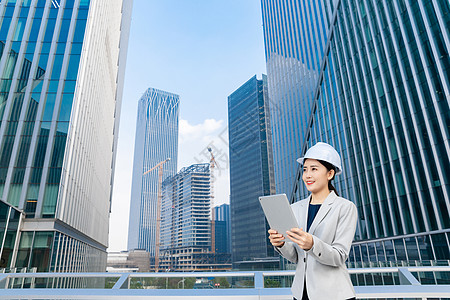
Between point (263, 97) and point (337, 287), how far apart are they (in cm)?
13765

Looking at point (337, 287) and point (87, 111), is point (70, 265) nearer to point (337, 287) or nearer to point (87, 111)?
point (87, 111)

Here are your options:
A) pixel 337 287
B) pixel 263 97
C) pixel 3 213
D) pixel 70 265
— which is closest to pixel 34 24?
pixel 3 213

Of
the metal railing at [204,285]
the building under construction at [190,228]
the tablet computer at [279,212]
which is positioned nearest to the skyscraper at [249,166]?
the building under construction at [190,228]

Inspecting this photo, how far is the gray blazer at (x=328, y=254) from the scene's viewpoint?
2.12m

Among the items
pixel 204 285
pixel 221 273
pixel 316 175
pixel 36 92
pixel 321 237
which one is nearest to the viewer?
pixel 321 237

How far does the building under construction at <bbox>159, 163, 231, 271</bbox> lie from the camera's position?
15025cm

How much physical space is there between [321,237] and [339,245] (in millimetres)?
147

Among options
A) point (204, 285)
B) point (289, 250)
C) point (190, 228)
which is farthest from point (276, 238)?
point (190, 228)

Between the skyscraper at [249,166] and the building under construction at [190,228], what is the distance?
26.8 meters

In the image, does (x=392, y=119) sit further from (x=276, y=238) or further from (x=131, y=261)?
(x=131, y=261)

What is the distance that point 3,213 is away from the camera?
61.8 ft

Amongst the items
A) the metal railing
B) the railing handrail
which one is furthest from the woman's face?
the railing handrail

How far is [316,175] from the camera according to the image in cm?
259

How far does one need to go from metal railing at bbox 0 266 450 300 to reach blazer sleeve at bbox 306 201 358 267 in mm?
810
